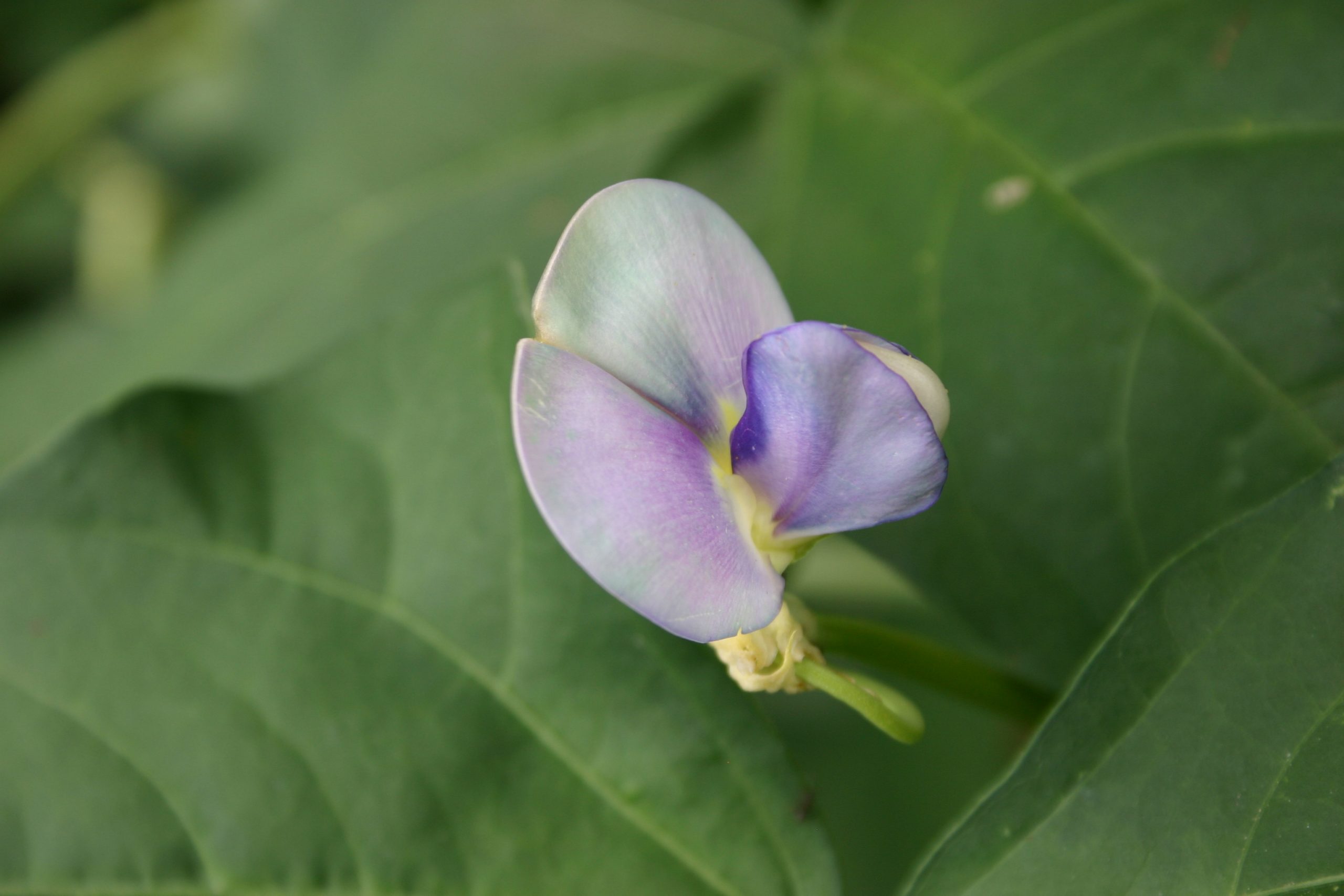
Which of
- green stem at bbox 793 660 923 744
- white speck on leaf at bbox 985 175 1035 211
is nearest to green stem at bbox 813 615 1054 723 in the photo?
green stem at bbox 793 660 923 744

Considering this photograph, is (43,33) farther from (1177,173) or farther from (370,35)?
(1177,173)

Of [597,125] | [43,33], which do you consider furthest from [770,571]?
[43,33]

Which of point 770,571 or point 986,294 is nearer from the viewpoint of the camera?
point 770,571

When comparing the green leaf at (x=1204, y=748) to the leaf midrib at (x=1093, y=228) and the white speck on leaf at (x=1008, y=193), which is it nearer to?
the leaf midrib at (x=1093, y=228)

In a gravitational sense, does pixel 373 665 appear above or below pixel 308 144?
below

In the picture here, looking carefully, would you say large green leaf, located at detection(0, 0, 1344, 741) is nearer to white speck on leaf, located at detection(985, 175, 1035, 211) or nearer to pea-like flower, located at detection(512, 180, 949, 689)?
white speck on leaf, located at detection(985, 175, 1035, 211)
